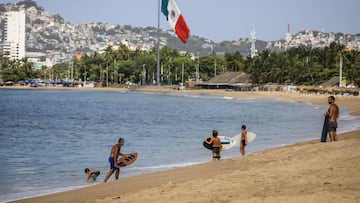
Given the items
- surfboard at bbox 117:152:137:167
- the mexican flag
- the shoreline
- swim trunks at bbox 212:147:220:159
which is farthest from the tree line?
the shoreline

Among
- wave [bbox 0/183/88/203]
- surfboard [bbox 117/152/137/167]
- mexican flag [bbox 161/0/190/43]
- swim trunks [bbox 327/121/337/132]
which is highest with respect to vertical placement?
mexican flag [bbox 161/0/190/43]

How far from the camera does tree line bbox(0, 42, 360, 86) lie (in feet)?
321

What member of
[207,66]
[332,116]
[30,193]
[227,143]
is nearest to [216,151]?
[227,143]

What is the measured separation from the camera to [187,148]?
21016 millimetres

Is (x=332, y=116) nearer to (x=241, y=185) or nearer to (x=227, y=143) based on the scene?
(x=227, y=143)

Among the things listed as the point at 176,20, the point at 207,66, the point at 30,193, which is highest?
the point at 176,20

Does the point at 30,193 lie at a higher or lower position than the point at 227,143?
lower

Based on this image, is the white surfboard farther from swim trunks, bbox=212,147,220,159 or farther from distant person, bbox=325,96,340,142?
distant person, bbox=325,96,340,142

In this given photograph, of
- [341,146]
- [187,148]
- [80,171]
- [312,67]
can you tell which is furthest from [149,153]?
[312,67]

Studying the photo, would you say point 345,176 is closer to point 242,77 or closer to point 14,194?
point 14,194

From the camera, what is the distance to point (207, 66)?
139m

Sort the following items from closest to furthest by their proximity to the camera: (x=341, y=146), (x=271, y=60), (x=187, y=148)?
1. (x=341, y=146)
2. (x=187, y=148)
3. (x=271, y=60)

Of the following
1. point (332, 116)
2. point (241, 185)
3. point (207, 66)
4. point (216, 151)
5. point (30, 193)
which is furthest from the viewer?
point (207, 66)

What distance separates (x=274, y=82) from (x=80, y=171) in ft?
316
